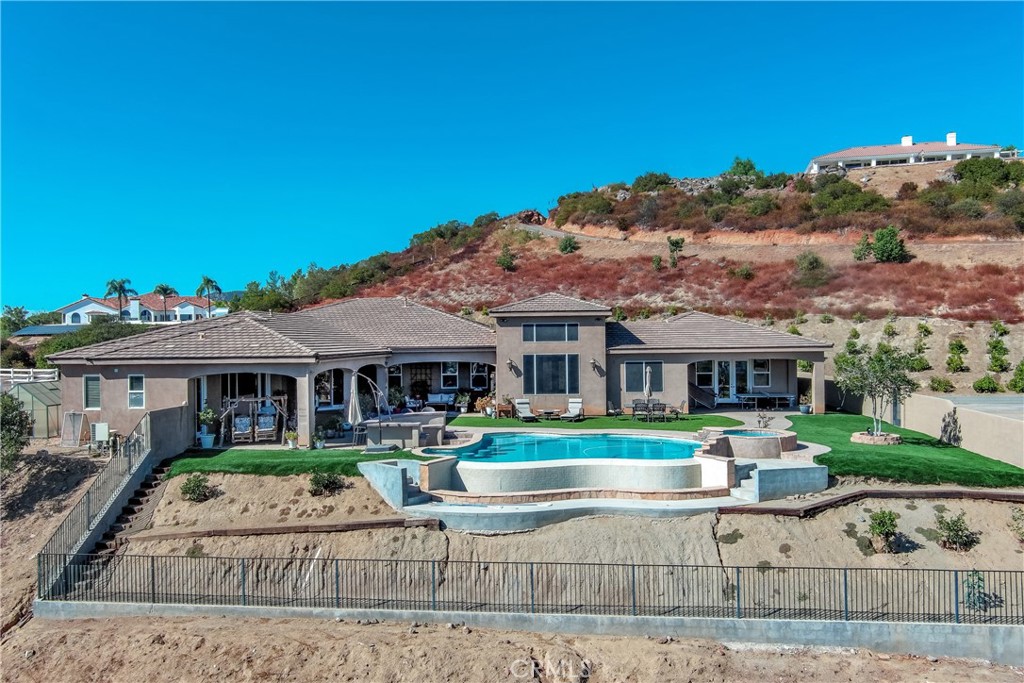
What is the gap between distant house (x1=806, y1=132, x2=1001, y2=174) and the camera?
84.4 meters

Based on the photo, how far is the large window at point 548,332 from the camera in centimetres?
2691

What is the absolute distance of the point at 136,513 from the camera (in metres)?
16.5

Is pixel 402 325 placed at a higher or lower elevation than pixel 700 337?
higher

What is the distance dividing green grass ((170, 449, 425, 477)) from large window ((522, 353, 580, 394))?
914 cm

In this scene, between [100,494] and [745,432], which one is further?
[745,432]

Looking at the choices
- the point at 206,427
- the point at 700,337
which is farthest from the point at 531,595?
the point at 700,337

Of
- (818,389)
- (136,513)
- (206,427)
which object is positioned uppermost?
(818,389)

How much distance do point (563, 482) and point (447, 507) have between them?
10.6 feet

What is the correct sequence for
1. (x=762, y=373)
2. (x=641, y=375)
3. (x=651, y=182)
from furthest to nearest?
(x=651, y=182) → (x=762, y=373) → (x=641, y=375)

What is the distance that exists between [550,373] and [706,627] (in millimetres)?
15025

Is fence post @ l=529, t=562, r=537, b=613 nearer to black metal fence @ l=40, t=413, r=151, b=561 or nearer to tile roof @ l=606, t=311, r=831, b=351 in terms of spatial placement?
black metal fence @ l=40, t=413, r=151, b=561

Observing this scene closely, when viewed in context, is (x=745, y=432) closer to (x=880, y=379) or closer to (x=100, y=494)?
(x=880, y=379)

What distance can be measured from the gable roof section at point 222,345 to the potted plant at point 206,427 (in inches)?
70.7

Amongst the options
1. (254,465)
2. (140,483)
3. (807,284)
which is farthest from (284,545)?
(807,284)
